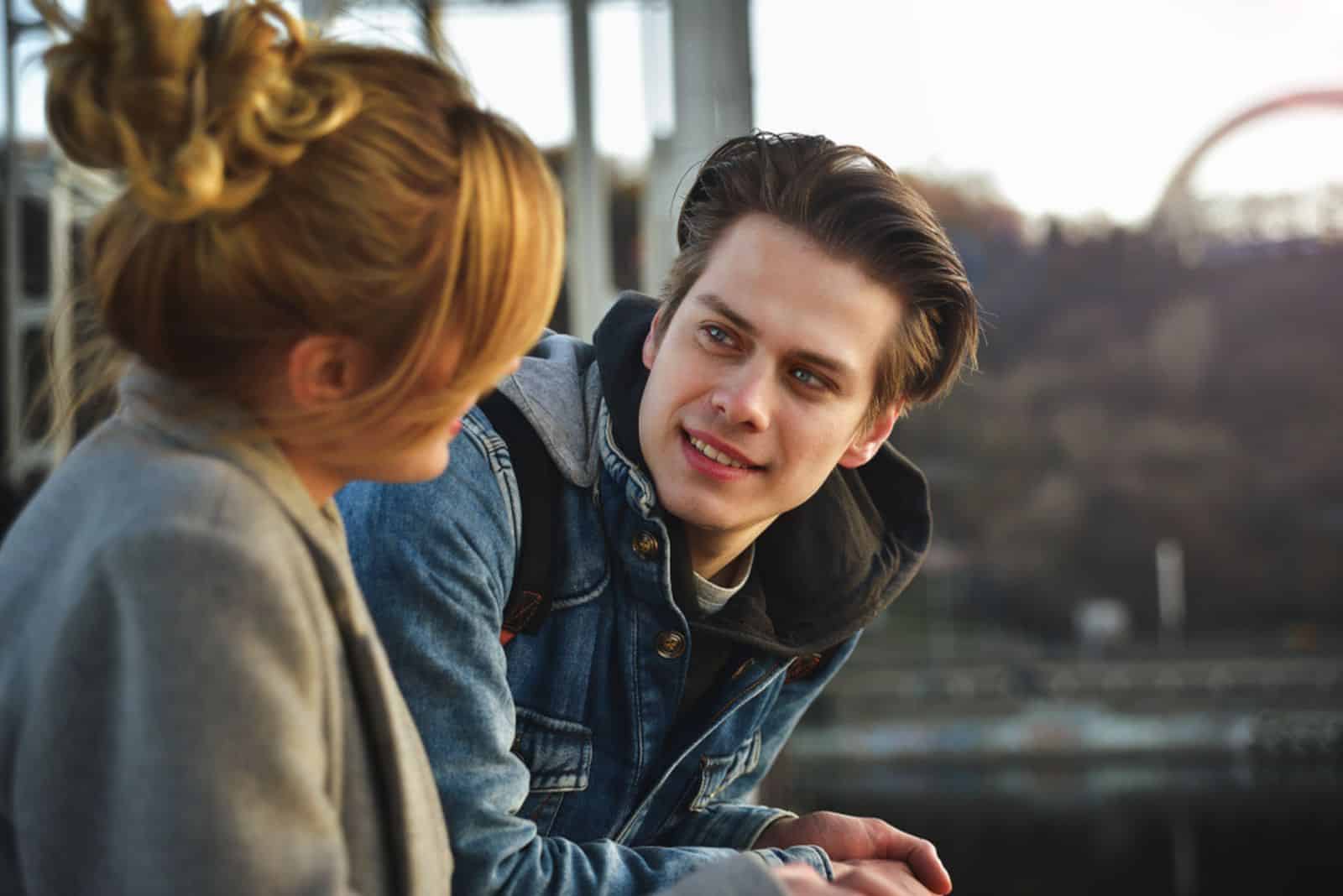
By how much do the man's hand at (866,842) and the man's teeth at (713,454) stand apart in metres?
0.36

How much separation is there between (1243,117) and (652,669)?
4444 cm

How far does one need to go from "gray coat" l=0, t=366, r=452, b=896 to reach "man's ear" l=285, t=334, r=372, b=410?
7 centimetres

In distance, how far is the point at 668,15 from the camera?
337cm

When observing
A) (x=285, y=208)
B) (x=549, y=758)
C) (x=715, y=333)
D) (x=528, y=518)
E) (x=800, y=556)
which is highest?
(x=285, y=208)

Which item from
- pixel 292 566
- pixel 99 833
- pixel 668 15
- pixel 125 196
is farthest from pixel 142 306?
pixel 668 15

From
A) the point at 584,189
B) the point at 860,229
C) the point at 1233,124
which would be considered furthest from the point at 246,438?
the point at 1233,124

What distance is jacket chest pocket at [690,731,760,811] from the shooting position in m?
1.62

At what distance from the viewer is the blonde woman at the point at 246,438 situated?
87 centimetres

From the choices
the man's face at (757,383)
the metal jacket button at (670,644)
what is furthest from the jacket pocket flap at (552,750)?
the man's face at (757,383)

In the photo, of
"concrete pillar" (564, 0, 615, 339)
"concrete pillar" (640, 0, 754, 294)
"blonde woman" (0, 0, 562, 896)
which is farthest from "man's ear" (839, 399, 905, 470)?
"concrete pillar" (564, 0, 615, 339)

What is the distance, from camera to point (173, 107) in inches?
36.4

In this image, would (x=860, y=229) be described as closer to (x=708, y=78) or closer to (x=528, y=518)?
(x=528, y=518)

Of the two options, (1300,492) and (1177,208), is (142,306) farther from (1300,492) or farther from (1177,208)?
(1177,208)

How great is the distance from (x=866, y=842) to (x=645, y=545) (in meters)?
0.36
